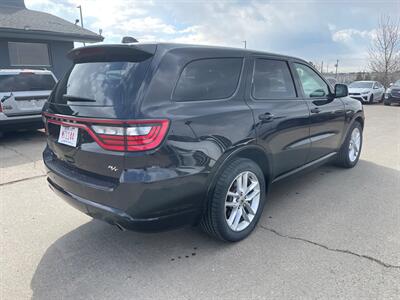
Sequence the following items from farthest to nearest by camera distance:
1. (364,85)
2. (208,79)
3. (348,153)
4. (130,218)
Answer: (364,85)
(348,153)
(208,79)
(130,218)

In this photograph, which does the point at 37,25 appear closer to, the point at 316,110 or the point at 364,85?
the point at 316,110

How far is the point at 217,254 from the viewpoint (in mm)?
2857

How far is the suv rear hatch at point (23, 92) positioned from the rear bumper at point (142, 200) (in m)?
5.35

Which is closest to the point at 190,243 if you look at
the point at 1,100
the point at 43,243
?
the point at 43,243

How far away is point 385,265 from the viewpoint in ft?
8.69

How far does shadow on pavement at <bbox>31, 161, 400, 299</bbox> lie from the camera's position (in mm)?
2482

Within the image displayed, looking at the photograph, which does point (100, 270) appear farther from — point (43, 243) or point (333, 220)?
point (333, 220)

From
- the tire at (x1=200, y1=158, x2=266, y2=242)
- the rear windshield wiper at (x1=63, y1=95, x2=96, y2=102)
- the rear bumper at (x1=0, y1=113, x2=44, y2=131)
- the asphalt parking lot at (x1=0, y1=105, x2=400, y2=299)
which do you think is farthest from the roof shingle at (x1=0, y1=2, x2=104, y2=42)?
the tire at (x1=200, y1=158, x2=266, y2=242)

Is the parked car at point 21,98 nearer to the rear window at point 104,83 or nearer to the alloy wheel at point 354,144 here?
the rear window at point 104,83

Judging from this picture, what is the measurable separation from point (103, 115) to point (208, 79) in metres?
0.98

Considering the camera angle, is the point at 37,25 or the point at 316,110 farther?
the point at 37,25

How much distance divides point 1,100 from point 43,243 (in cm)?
506

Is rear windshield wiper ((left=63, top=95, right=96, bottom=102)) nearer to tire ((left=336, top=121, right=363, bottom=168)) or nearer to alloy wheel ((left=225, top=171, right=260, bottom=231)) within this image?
alloy wheel ((left=225, top=171, right=260, bottom=231))

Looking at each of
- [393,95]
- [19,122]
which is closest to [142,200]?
[19,122]
